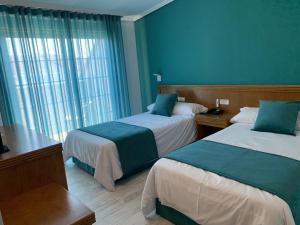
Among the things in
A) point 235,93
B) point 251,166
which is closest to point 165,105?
point 235,93

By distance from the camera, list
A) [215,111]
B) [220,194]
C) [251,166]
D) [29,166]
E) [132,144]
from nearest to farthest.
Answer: [29,166] → [220,194] → [251,166] → [132,144] → [215,111]

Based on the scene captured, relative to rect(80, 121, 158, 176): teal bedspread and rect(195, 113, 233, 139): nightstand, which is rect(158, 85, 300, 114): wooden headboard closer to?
rect(195, 113, 233, 139): nightstand

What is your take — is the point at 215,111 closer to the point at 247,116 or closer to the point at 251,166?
the point at 247,116

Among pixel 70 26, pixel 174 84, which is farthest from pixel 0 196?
pixel 174 84

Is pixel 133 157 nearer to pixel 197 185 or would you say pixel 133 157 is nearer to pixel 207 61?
pixel 197 185

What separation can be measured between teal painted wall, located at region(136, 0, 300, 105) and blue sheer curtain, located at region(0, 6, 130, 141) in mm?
828

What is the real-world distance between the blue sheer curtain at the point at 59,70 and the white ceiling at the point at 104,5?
120 millimetres

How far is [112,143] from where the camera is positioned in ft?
8.86

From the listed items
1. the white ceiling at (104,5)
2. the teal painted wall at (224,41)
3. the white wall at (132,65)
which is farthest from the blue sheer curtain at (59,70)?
the teal painted wall at (224,41)

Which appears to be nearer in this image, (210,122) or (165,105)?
(210,122)

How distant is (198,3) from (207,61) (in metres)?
0.92

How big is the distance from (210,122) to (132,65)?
2.23 meters

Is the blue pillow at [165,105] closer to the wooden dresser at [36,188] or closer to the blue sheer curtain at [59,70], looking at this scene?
the blue sheer curtain at [59,70]

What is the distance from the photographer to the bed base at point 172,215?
187 centimetres
